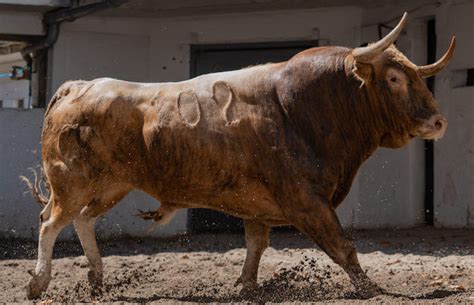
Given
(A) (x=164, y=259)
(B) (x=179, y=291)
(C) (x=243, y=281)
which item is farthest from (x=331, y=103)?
(A) (x=164, y=259)

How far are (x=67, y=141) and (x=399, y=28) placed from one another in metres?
2.56

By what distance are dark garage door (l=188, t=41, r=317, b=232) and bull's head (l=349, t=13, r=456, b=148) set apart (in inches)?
192

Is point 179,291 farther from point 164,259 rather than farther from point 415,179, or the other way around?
point 415,179

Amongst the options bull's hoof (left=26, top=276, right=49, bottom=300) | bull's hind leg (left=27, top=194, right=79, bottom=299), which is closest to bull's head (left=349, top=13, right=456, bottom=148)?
bull's hind leg (left=27, top=194, right=79, bottom=299)

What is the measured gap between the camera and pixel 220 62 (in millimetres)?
11234

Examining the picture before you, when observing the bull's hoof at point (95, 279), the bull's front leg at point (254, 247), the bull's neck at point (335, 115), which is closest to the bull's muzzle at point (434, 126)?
the bull's neck at point (335, 115)

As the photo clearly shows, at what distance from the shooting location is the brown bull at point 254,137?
6.18m

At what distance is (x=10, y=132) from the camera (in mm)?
10688

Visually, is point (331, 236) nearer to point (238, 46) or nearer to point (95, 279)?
point (95, 279)

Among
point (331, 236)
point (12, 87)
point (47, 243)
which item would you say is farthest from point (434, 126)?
point (12, 87)

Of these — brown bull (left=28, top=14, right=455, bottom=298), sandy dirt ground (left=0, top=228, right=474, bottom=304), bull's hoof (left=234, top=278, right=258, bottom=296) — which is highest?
brown bull (left=28, top=14, right=455, bottom=298)

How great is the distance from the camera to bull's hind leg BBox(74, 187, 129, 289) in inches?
282

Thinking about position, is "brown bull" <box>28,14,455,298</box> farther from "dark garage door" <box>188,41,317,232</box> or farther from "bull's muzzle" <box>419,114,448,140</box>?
"dark garage door" <box>188,41,317,232</box>

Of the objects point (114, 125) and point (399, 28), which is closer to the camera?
point (399, 28)
